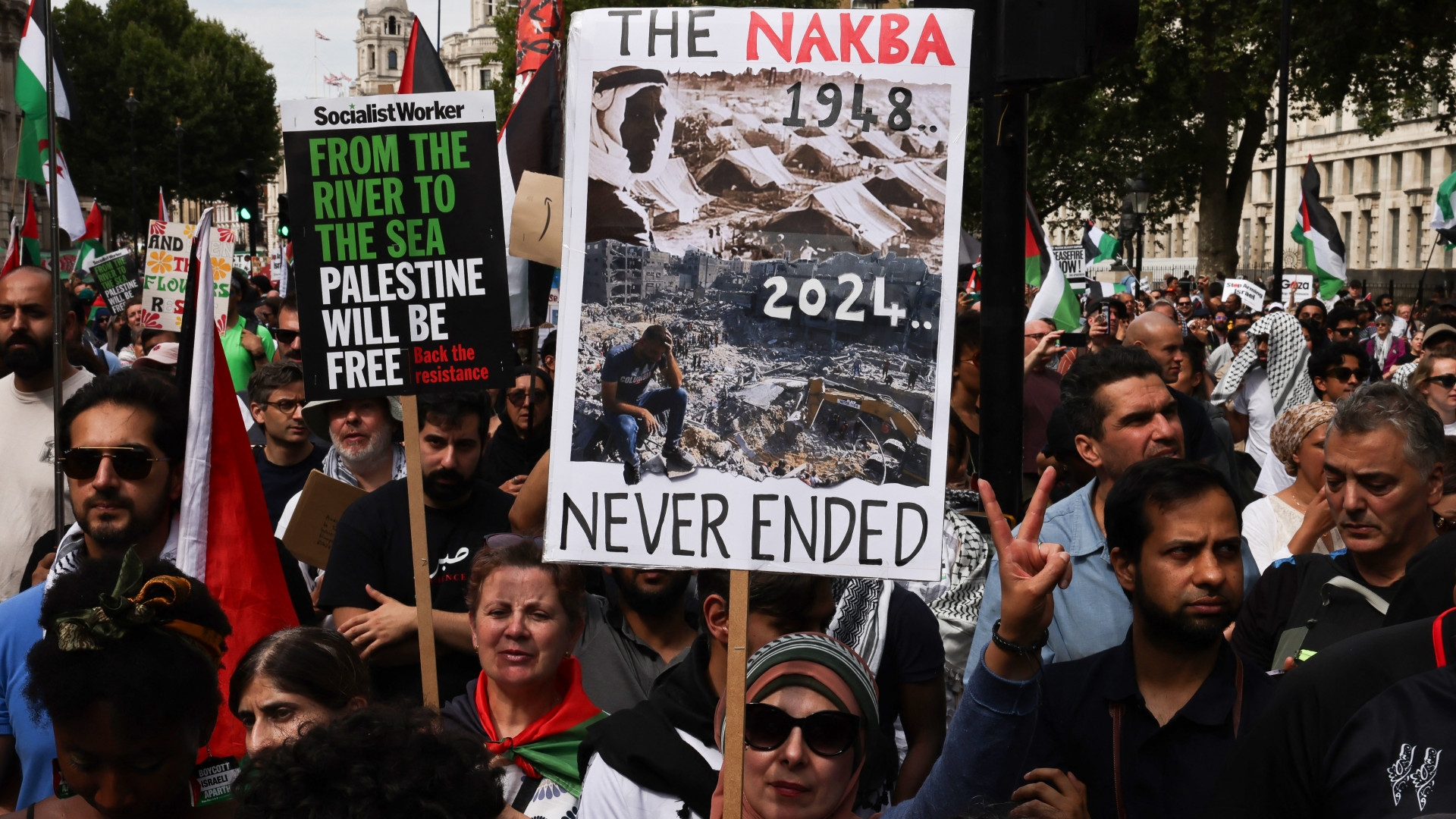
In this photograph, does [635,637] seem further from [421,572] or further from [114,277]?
[114,277]

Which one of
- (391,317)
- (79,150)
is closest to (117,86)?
(79,150)

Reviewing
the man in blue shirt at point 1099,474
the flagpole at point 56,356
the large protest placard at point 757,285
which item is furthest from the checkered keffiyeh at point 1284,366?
the large protest placard at point 757,285

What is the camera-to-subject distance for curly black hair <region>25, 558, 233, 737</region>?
8.91 feet

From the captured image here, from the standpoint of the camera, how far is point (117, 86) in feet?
186

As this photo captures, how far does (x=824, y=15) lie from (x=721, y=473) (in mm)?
944

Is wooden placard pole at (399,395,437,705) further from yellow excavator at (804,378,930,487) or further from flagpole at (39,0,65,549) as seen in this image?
yellow excavator at (804,378,930,487)

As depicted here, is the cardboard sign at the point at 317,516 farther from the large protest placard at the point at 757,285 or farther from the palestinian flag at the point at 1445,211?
the palestinian flag at the point at 1445,211

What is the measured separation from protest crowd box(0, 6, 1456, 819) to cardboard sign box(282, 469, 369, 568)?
1cm

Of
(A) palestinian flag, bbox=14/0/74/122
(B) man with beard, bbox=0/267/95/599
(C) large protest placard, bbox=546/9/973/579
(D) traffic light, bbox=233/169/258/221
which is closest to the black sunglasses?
(C) large protest placard, bbox=546/9/973/579

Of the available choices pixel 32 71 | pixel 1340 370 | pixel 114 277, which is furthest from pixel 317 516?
pixel 114 277

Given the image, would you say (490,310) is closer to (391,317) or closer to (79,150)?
(391,317)

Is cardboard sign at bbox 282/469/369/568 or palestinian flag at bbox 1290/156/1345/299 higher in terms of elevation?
palestinian flag at bbox 1290/156/1345/299

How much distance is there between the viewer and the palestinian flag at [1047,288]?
10.1 metres

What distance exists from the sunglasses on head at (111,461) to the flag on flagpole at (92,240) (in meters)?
12.7
